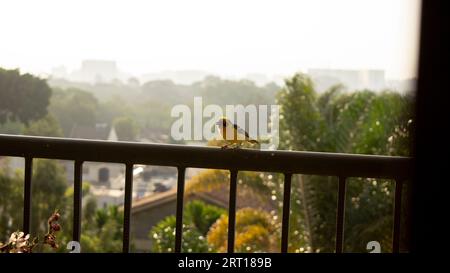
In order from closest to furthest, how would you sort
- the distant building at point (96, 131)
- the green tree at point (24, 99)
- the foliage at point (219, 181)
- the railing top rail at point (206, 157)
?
the railing top rail at point (206, 157) < the green tree at point (24, 99) < the foliage at point (219, 181) < the distant building at point (96, 131)

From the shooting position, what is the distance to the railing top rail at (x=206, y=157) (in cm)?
161

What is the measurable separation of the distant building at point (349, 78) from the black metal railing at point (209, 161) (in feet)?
25.8

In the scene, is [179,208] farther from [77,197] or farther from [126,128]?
[126,128]

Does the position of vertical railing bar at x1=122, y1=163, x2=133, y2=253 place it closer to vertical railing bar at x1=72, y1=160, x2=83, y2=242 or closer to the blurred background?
vertical railing bar at x1=72, y1=160, x2=83, y2=242

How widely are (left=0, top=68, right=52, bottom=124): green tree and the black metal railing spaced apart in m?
5.93

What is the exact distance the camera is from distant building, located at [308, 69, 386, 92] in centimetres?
980

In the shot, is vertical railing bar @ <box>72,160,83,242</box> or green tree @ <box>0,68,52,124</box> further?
green tree @ <box>0,68,52,124</box>

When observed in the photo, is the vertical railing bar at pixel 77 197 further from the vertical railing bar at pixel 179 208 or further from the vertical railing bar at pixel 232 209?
the vertical railing bar at pixel 232 209

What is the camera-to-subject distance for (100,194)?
45.2 feet

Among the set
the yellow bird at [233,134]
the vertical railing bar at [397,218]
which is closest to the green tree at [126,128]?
the yellow bird at [233,134]

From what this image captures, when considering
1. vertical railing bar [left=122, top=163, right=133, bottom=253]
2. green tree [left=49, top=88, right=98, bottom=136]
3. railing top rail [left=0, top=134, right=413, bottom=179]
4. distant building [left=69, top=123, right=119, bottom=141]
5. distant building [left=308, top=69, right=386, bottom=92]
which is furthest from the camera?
green tree [left=49, top=88, right=98, bottom=136]

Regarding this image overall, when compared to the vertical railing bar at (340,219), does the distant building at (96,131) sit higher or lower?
lower

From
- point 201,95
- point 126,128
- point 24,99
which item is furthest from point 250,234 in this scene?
point 24,99

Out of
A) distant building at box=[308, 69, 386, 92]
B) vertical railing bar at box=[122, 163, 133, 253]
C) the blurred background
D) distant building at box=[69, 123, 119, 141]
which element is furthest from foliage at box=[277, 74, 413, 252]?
vertical railing bar at box=[122, 163, 133, 253]
